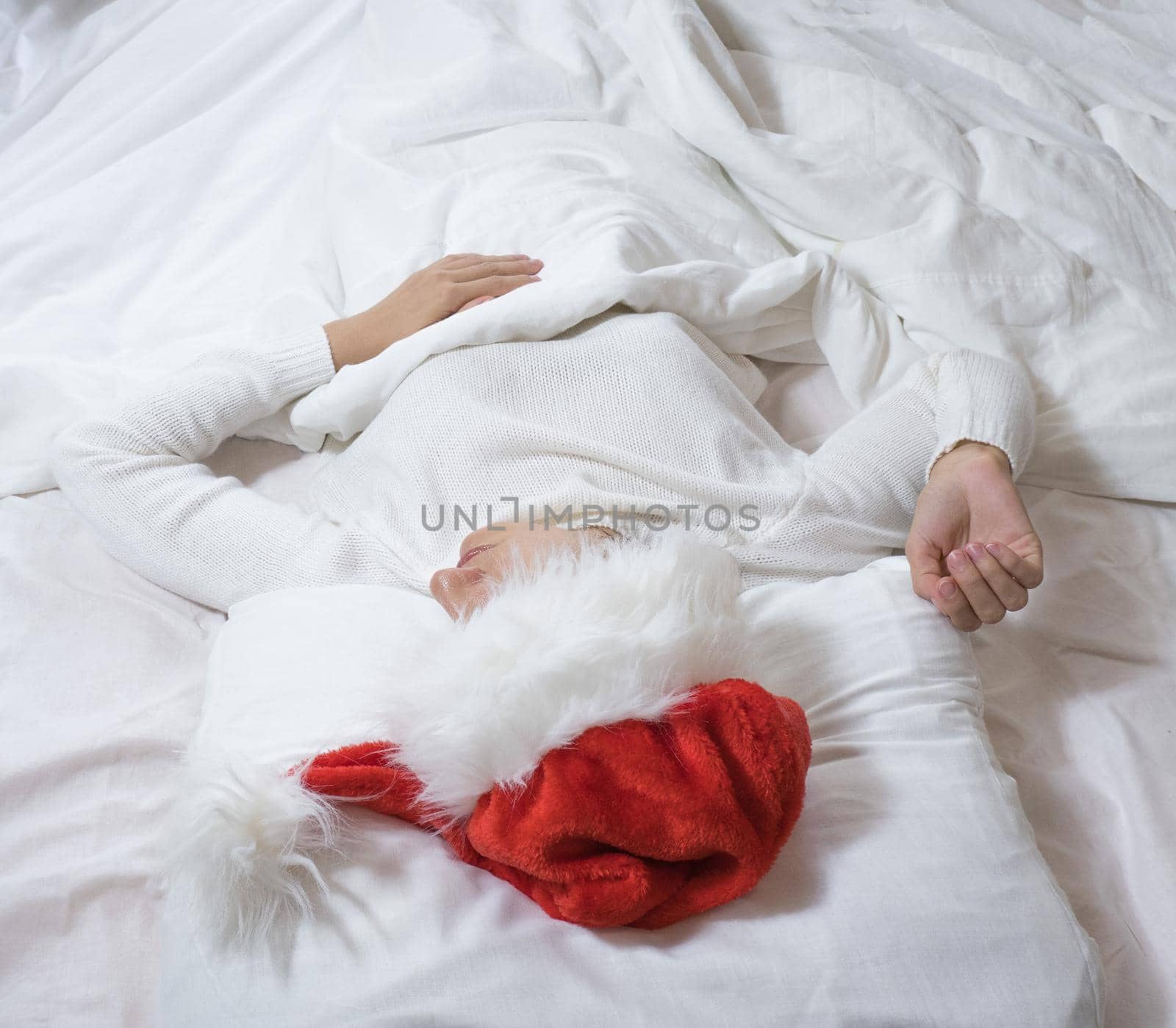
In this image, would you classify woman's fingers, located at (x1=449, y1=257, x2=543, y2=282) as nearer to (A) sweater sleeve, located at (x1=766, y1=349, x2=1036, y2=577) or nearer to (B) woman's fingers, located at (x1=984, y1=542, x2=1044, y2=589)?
(A) sweater sleeve, located at (x1=766, y1=349, x2=1036, y2=577)

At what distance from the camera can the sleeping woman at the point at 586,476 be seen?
2.87ft

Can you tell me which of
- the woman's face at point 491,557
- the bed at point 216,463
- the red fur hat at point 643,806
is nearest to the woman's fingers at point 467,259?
the bed at point 216,463

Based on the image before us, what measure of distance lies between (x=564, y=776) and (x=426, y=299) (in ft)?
2.06

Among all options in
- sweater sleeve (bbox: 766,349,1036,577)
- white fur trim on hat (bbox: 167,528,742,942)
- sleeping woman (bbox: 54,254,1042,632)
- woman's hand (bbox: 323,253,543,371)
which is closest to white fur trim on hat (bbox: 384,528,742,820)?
white fur trim on hat (bbox: 167,528,742,942)

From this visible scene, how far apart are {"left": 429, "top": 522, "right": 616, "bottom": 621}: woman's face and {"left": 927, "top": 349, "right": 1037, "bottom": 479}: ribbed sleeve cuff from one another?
14.6 inches

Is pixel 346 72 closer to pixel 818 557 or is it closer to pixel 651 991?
pixel 818 557

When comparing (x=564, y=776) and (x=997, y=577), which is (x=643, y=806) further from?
(x=997, y=577)

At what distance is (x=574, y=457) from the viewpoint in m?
0.92

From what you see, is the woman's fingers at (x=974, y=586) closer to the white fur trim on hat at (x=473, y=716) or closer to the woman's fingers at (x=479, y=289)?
the white fur trim on hat at (x=473, y=716)

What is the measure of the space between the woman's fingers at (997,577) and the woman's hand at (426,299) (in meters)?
0.55

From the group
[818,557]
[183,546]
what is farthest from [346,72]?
[818,557]

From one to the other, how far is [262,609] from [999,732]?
63 cm

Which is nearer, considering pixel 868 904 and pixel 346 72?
pixel 868 904

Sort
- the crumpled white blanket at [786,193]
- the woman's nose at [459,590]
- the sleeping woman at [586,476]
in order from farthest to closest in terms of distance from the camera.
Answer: the crumpled white blanket at [786,193] → the sleeping woman at [586,476] → the woman's nose at [459,590]
